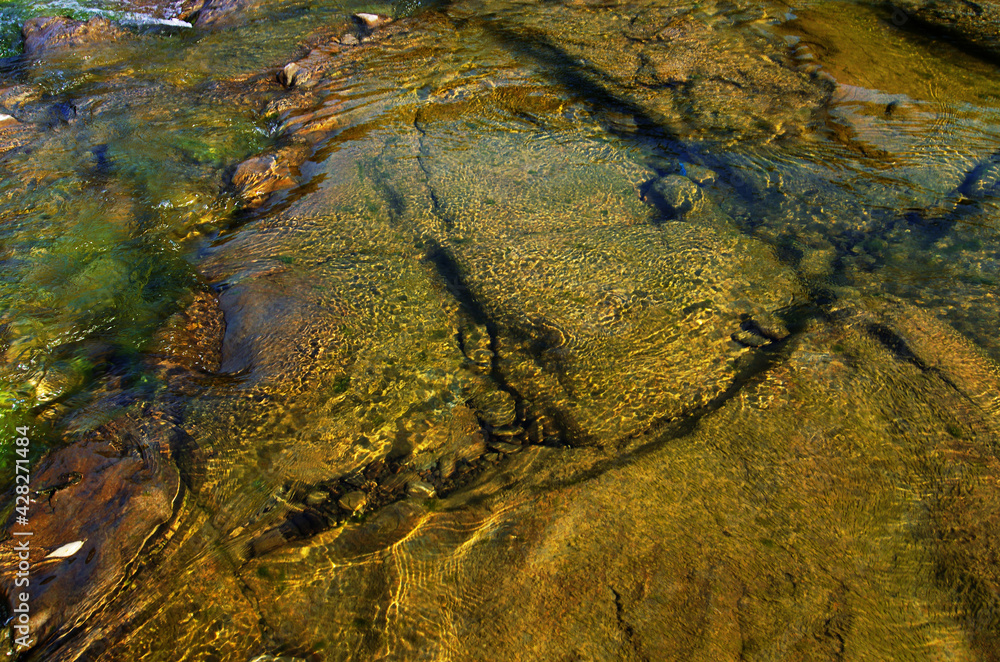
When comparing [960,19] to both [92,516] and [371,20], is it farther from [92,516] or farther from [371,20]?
[92,516]

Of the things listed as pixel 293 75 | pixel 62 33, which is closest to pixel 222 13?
pixel 62 33

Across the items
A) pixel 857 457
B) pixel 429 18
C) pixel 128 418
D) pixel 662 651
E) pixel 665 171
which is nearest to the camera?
pixel 662 651

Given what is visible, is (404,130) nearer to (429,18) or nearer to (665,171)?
(665,171)

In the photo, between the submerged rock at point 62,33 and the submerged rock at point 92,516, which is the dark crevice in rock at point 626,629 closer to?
the submerged rock at point 92,516

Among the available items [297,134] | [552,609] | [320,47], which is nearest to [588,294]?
[552,609]

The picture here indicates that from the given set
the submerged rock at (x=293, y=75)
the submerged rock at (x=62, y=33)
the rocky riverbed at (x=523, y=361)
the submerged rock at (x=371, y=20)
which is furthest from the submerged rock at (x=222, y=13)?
the rocky riverbed at (x=523, y=361)
